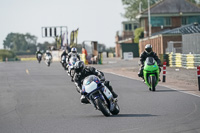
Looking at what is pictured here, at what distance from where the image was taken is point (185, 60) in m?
36.4

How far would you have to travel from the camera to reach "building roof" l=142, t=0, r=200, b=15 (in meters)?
81.2

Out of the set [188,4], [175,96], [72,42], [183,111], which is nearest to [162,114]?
[183,111]

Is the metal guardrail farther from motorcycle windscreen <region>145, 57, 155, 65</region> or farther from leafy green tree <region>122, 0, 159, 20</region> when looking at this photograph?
leafy green tree <region>122, 0, 159, 20</region>

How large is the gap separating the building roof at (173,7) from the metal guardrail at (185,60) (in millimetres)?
42035

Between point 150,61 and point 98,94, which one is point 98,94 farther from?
point 150,61

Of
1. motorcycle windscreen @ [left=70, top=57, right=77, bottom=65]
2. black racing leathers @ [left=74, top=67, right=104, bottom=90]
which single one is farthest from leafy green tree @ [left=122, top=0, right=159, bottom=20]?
black racing leathers @ [left=74, top=67, right=104, bottom=90]

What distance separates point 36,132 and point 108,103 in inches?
99.3

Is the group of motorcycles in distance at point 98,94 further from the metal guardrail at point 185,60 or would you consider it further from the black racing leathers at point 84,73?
the metal guardrail at point 185,60

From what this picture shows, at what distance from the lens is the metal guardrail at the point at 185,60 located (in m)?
34.2

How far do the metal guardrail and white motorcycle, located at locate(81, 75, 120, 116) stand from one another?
73.6ft

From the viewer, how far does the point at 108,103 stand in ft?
38.7

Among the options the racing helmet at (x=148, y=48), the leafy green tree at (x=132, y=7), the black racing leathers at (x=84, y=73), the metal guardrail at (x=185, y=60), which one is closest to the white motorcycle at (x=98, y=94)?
the black racing leathers at (x=84, y=73)

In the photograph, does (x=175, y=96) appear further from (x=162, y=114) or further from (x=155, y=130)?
(x=155, y=130)

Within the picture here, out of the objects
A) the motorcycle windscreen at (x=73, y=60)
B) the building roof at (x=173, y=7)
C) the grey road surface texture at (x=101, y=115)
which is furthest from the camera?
the building roof at (x=173, y=7)
